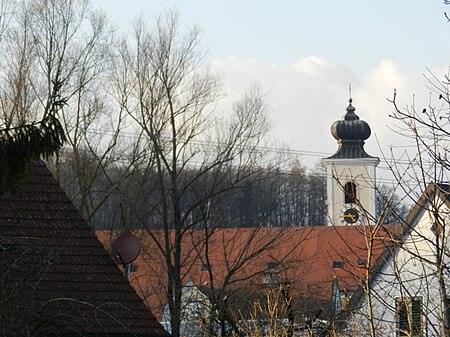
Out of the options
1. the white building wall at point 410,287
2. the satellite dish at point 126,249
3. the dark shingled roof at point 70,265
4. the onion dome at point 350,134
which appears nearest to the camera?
the white building wall at point 410,287

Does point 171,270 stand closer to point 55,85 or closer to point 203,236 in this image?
point 203,236

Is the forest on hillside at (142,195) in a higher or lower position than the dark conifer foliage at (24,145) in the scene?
higher

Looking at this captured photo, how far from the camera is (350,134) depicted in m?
77.4

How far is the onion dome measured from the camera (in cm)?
7594

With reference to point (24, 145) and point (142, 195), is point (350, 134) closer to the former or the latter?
point (142, 195)

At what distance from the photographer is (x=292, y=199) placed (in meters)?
68.6

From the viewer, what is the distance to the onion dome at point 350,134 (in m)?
75.9

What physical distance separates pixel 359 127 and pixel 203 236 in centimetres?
4493

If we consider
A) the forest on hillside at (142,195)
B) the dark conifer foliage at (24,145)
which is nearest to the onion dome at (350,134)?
the forest on hillside at (142,195)

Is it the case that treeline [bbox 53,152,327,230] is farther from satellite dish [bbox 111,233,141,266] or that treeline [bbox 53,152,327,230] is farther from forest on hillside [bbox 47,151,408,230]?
satellite dish [bbox 111,233,141,266]

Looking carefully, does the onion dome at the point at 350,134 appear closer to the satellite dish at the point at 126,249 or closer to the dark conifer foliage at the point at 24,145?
the satellite dish at the point at 126,249

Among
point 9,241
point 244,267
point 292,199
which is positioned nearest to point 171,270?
point 244,267

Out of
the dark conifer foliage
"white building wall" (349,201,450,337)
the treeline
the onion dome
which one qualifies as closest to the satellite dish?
"white building wall" (349,201,450,337)

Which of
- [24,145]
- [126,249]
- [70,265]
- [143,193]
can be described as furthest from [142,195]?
[24,145]
